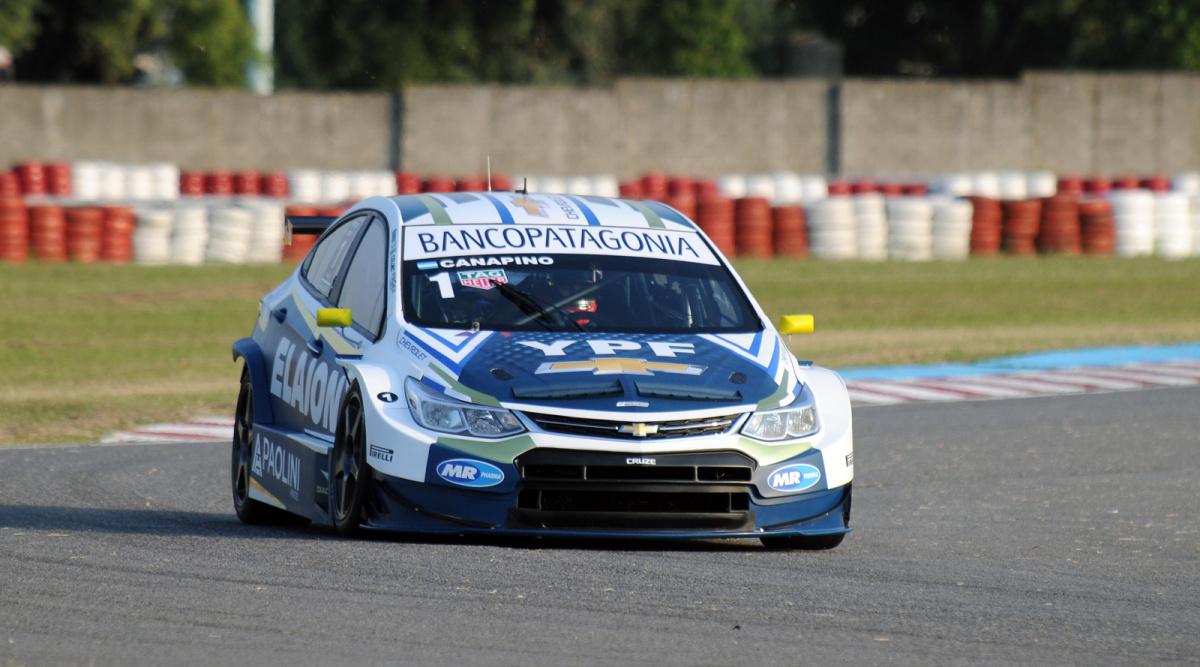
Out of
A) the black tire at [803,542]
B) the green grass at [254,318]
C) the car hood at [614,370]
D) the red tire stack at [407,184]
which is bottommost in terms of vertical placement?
the green grass at [254,318]

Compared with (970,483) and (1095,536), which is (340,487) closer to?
(1095,536)

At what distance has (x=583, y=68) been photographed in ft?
200

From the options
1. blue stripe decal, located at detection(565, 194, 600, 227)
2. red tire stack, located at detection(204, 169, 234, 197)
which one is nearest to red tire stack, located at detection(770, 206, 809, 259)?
red tire stack, located at detection(204, 169, 234, 197)

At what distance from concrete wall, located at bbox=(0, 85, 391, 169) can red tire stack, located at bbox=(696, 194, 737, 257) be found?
17.1m

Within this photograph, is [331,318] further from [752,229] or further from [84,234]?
[752,229]

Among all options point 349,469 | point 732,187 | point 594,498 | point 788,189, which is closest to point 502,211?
point 349,469

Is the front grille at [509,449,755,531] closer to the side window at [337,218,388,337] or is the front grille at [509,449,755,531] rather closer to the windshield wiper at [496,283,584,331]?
the windshield wiper at [496,283,584,331]

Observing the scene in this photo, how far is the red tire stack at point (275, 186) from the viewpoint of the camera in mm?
33719

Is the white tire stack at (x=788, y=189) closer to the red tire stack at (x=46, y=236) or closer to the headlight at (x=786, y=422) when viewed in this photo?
the red tire stack at (x=46, y=236)

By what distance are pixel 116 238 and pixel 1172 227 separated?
14.9 meters

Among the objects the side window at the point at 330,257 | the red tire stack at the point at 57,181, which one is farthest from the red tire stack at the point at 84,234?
the side window at the point at 330,257

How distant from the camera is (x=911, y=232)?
996 inches

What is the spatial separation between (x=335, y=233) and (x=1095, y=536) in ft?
12.5

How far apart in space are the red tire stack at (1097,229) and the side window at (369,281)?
1938 centimetres
